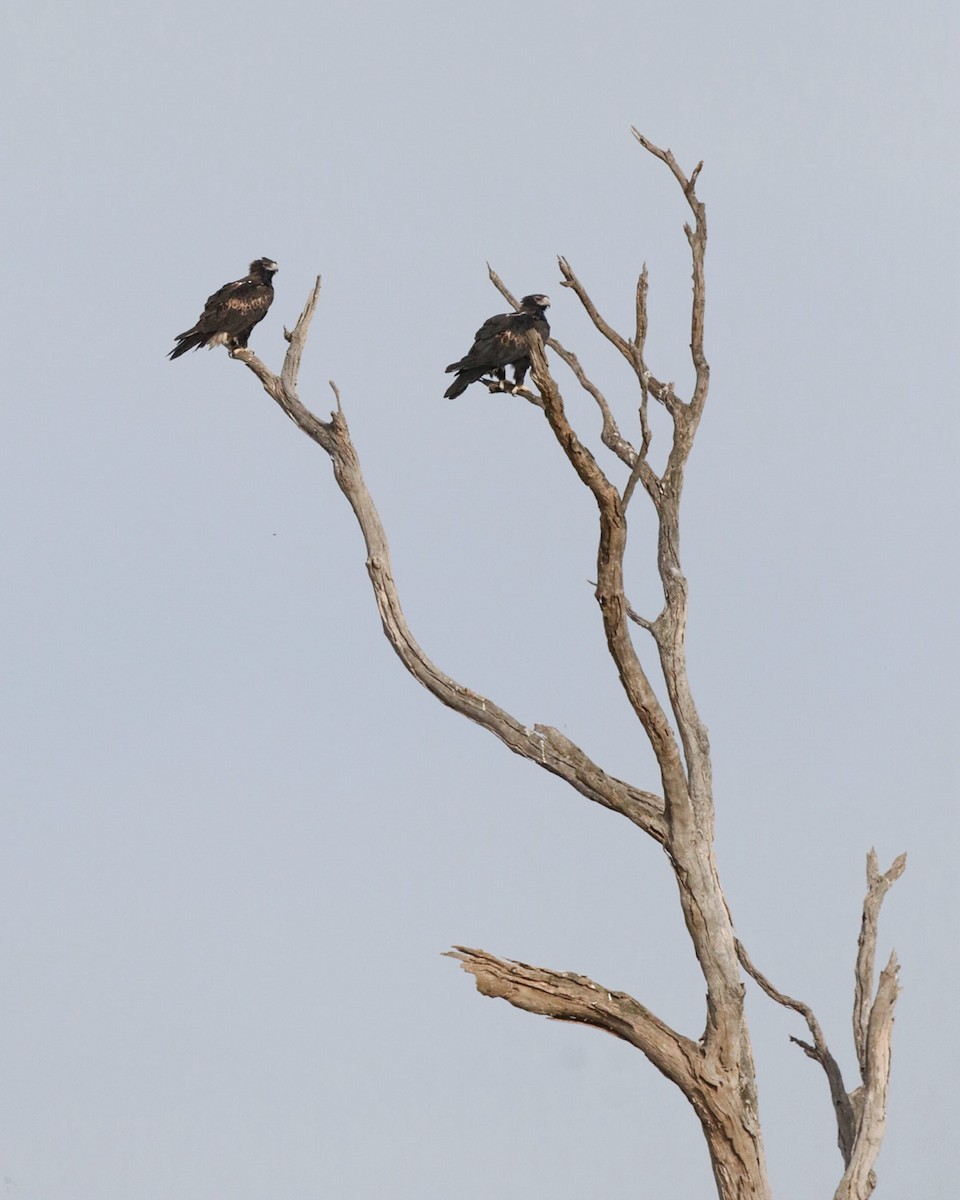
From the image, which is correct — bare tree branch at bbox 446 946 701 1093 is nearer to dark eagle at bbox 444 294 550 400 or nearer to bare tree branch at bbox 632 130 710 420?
bare tree branch at bbox 632 130 710 420

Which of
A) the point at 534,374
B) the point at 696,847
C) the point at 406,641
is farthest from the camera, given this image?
the point at 406,641

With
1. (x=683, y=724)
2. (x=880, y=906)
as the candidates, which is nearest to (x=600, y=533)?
(x=683, y=724)

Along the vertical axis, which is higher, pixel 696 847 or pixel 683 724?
pixel 683 724

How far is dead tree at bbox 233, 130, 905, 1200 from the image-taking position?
7.83m

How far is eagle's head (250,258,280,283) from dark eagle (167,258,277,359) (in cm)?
66

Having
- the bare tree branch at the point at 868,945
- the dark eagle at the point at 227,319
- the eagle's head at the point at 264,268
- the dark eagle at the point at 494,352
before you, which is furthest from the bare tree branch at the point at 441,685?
the eagle's head at the point at 264,268

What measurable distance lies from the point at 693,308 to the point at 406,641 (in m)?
3.01

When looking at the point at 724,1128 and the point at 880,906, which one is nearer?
the point at 724,1128

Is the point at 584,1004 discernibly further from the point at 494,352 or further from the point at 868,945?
the point at 494,352

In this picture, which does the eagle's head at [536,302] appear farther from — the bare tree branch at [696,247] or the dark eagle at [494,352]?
the bare tree branch at [696,247]

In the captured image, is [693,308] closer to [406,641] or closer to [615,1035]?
[406,641]

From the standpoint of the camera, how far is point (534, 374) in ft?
23.9

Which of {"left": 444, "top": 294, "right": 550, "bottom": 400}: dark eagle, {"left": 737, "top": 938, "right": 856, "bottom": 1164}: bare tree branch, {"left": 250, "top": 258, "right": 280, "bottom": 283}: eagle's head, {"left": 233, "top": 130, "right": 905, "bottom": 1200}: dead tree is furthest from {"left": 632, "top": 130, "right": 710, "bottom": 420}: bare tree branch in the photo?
{"left": 250, "top": 258, "right": 280, "bottom": 283}: eagle's head

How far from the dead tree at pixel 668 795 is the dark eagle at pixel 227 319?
288cm
